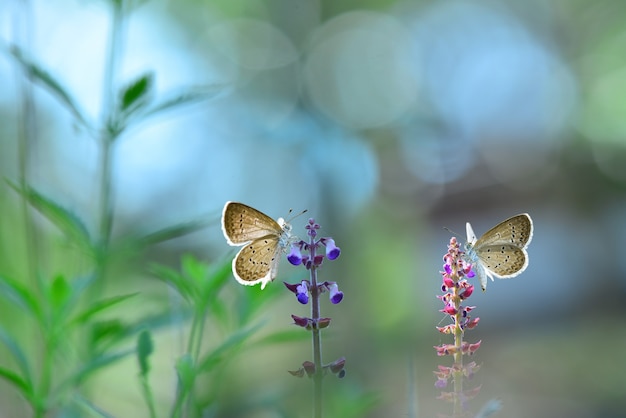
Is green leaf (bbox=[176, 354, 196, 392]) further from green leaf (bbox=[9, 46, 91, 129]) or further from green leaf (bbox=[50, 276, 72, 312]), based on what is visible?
green leaf (bbox=[9, 46, 91, 129])

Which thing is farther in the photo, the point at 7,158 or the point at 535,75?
the point at 535,75

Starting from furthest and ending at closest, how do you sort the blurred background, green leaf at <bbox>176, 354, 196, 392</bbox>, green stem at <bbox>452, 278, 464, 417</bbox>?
1. the blurred background
2. green leaf at <bbox>176, 354, 196, 392</bbox>
3. green stem at <bbox>452, 278, 464, 417</bbox>

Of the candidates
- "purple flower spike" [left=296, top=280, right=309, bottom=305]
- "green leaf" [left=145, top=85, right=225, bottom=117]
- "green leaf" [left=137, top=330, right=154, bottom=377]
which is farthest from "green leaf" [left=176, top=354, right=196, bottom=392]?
"green leaf" [left=145, top=85, right=225, bottom=117]

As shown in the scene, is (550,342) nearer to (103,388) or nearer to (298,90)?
(298,90)

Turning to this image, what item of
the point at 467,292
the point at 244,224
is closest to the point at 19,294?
the point at 244,224

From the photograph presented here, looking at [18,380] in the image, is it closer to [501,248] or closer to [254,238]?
[254,238]

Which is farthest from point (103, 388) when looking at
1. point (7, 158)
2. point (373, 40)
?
point (373, 40)
